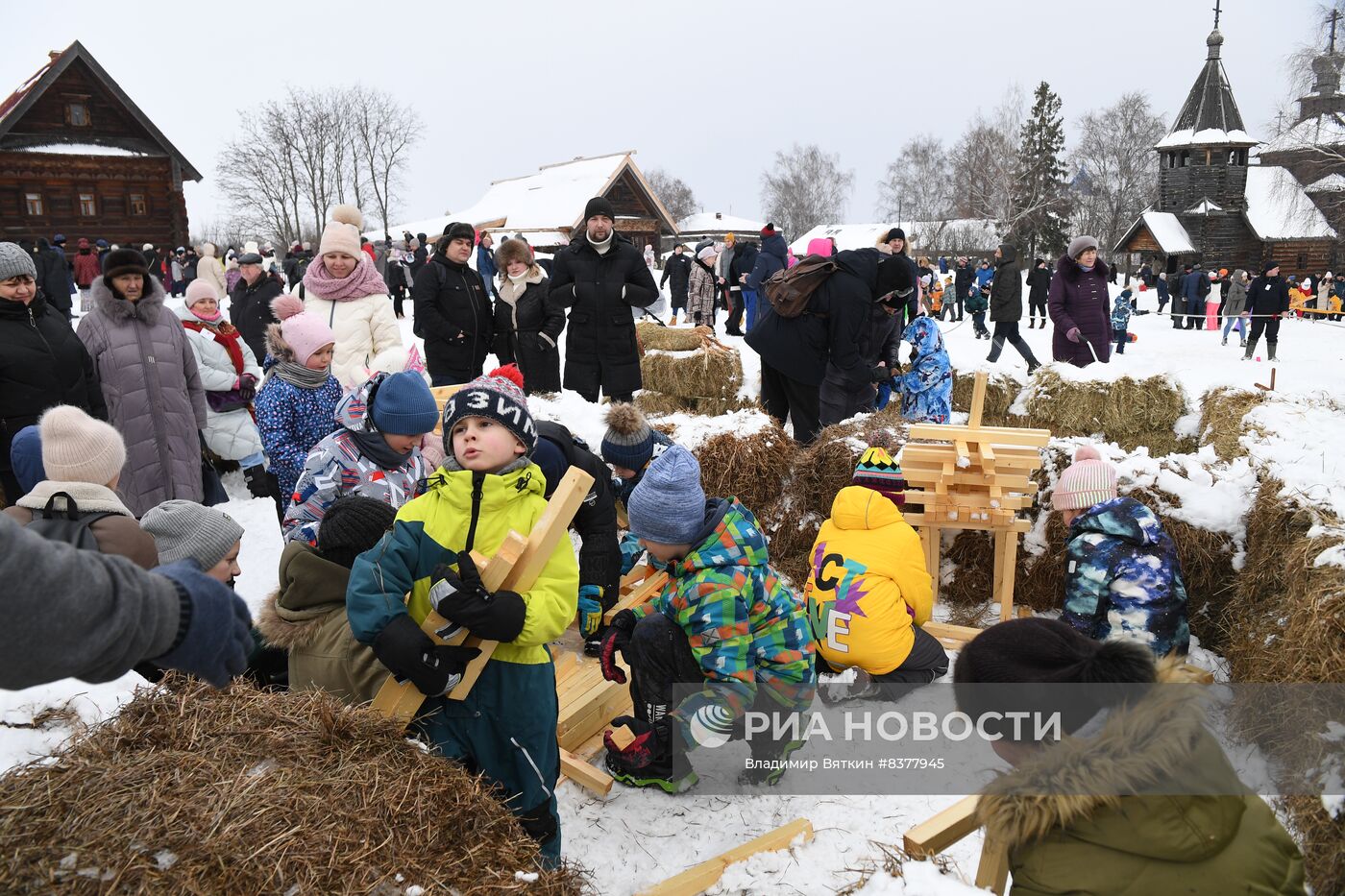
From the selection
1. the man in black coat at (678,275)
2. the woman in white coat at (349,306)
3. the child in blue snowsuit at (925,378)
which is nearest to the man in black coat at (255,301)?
the woman in white coat at (349,306)

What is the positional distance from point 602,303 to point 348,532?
15.0ft

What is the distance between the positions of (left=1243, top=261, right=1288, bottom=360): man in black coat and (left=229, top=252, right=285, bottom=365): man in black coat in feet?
54.1

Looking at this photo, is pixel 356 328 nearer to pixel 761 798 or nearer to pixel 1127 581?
pixel 761 798

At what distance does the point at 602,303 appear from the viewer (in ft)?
23.2

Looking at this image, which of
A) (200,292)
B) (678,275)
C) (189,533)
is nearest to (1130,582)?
(189,533)

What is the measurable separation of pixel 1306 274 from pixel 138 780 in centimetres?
4809

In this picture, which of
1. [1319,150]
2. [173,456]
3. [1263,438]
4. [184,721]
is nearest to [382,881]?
[184,721]

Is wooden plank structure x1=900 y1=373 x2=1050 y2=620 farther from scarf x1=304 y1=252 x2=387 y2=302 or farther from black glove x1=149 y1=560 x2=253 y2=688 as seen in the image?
black glove x1=149 y1=560 x2=253 y2=688

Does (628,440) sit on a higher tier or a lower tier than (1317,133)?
lower

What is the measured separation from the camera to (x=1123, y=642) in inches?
75.2

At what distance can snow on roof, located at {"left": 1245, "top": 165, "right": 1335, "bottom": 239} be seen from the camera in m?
37.1

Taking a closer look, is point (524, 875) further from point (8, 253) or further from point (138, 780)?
point (8, 253)

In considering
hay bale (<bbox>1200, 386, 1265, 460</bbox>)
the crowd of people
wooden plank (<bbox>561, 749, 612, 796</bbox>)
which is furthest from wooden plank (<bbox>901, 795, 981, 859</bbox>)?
hay bale (<bbox>1200, 386, 1265, 460</bbox>)

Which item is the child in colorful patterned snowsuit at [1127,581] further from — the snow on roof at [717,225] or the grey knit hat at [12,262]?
the snow on roof at [717,225]
